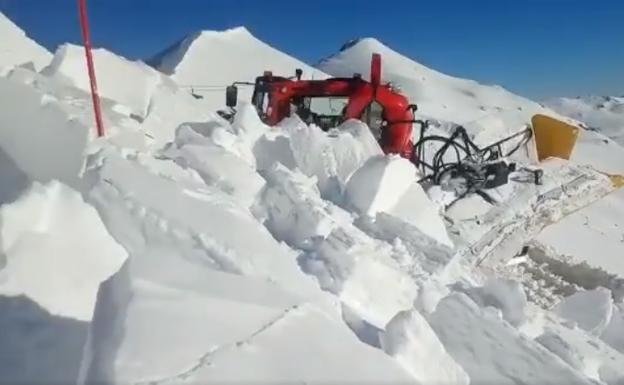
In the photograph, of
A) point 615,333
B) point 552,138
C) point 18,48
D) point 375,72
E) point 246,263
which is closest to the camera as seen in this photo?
point 246,263

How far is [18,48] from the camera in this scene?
1031 centimetres

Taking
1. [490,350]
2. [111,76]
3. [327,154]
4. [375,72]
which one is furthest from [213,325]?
[375,72]

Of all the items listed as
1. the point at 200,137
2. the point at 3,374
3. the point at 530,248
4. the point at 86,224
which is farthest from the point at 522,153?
the point at 3,374

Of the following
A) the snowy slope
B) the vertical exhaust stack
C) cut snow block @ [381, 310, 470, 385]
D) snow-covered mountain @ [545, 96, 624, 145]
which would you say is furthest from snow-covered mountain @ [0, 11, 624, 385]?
snow-covered mountain @ [545, 96, 624, 145]

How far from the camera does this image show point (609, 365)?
3758 millimetres

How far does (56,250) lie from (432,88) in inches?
1132

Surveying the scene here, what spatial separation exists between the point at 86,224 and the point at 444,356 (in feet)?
6.82

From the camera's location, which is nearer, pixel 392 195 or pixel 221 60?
pixel 392 195

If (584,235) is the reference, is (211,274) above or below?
above

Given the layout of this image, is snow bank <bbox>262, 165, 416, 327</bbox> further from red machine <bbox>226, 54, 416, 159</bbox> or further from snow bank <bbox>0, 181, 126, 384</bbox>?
red machine <bbox>226, 54, 416, 159</bbox>

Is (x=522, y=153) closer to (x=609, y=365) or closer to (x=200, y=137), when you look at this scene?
(x=200, y=137)

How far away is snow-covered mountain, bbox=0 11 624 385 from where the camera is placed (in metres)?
2.47

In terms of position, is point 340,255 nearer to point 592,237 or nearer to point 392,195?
point 392,195

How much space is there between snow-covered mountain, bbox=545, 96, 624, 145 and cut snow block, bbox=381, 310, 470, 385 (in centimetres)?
3737
